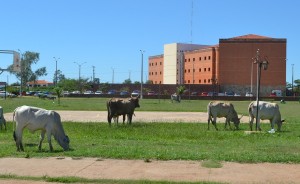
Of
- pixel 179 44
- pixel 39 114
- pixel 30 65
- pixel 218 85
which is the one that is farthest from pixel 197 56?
pixel 39 114

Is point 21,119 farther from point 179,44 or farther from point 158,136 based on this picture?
point 179,44

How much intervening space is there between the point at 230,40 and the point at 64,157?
138m

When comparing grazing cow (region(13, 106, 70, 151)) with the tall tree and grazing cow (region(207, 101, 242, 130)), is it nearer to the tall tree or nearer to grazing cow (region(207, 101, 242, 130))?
grazing cow (region(207, 101, 242, 130))

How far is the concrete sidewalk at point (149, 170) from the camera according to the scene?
39.2 feet

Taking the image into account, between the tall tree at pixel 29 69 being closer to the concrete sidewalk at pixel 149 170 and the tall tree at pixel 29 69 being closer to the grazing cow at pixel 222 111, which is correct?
the grazing cow at pixel 222 111

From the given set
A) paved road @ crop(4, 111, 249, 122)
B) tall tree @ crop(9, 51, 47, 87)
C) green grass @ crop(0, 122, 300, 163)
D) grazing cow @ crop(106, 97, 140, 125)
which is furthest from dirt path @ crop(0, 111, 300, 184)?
tall tree @ crop(9, 51, 47, 87)

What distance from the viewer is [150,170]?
12.8 meters

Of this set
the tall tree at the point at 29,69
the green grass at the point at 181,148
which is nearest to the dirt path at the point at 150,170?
the green grass at the point at 181,148

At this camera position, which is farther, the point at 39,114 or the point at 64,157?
the point at 39,114

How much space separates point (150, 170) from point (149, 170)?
0.09ft

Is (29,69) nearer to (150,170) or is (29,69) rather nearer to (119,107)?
(119,107)

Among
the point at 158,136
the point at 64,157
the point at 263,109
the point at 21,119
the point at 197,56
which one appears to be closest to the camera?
the point at 64,157

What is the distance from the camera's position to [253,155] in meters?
14.9

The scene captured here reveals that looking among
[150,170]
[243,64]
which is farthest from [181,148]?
[243,64]
